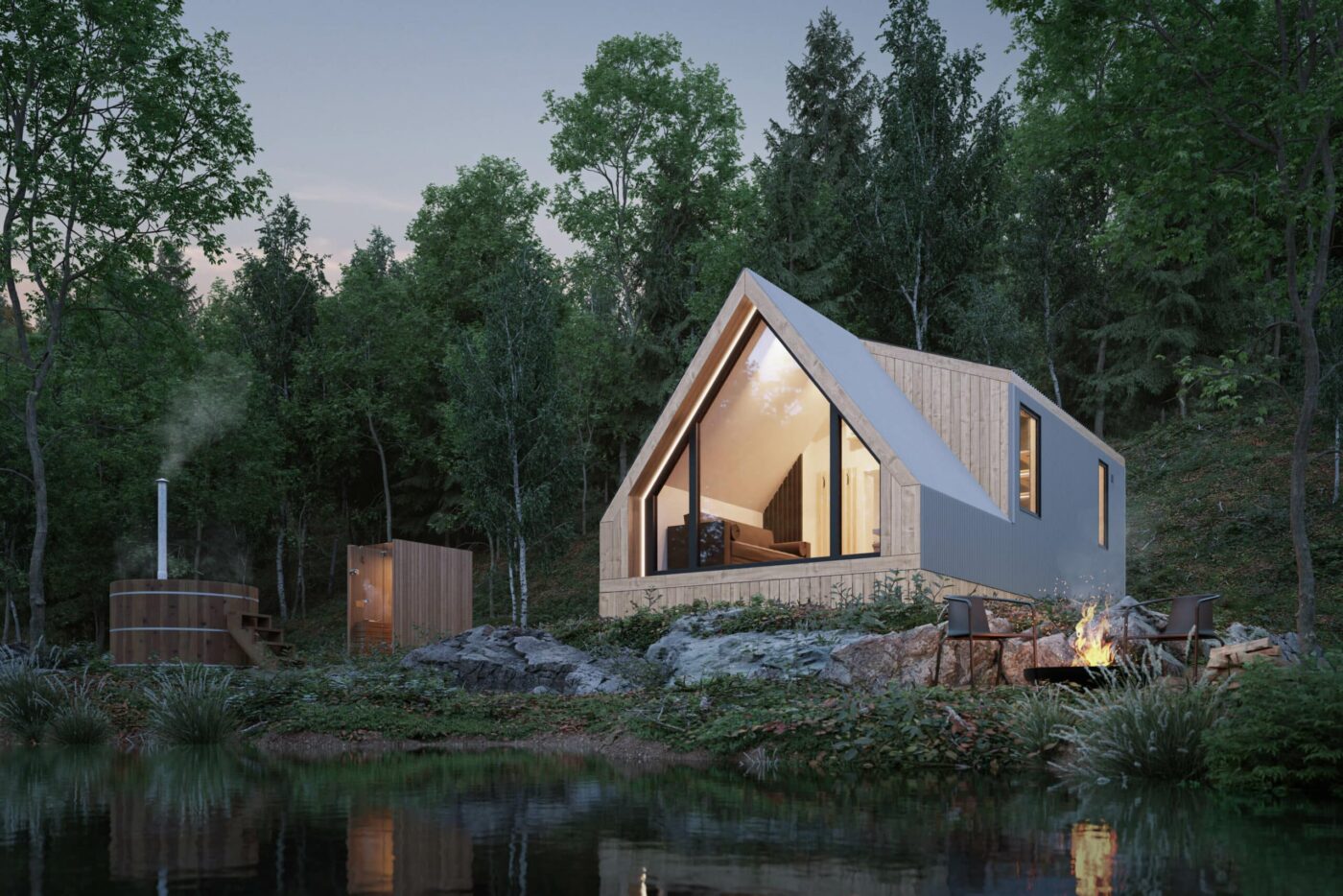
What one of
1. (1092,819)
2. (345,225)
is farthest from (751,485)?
(345,225)

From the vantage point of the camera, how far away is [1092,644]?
10.3 metres

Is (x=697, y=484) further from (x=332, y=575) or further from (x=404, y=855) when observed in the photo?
(x=332, y=575)

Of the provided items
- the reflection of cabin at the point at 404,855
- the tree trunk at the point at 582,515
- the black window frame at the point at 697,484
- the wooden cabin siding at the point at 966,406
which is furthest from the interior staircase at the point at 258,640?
the tree trunk at the point at 582,515

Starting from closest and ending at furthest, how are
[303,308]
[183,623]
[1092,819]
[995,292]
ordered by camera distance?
1. [1092,819]
2. [183,623]
3. [995,292]
4. [303,308]

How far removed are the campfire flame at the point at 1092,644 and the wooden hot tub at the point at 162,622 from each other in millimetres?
10631

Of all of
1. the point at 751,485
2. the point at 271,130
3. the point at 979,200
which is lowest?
the point at 751,485

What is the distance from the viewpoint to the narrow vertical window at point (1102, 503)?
22145 mm

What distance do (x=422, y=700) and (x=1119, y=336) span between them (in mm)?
26668

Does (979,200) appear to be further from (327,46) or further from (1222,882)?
(1222,882)

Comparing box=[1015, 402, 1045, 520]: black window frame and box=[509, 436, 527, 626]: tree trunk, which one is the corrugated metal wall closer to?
box=[1015, 402, 1045, 520]: black window frame

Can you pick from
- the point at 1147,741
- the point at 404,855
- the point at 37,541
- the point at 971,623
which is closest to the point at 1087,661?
the point at 971,623

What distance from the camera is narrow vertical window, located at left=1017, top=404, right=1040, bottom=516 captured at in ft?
61.1

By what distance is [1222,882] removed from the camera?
388cm

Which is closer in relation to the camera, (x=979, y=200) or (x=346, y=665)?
(x=346, y=665)
